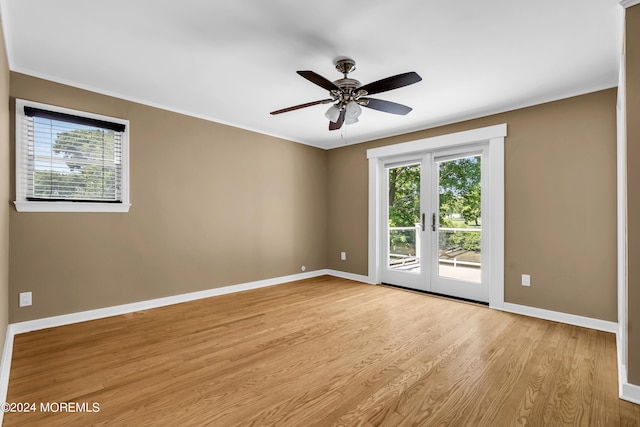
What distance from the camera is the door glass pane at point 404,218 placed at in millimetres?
4695

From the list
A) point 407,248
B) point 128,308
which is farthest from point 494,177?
point 128,308

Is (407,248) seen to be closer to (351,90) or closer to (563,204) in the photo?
(563,204)

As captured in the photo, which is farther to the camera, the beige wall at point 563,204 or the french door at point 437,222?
the french door at point 437,222

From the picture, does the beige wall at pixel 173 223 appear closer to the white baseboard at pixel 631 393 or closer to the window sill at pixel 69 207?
the window sill at pixel 69 207

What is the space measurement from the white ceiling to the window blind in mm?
405

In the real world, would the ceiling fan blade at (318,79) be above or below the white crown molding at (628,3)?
below

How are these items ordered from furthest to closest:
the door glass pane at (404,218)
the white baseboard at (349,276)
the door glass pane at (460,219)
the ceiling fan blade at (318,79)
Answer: the white baseboard at (349,276), the door glass pane at (404,218), the door glass pane at (460,219), the ceiling fan blade at (318,79)

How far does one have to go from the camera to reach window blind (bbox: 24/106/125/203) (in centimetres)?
295

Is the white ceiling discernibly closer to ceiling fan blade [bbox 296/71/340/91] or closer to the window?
ceiling fan blade [bbox 296/71/340/91]

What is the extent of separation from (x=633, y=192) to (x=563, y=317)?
79.2 inches

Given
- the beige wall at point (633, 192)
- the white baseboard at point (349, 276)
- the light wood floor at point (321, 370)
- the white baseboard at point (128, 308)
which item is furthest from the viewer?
the white baseboard at point (349, 276)

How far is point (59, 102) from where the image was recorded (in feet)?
10.1

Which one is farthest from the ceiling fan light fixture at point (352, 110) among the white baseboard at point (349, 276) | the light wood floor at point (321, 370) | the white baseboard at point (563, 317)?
the white baseboard at point (349, 276)

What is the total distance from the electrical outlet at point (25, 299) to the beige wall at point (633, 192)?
4.71 meters
